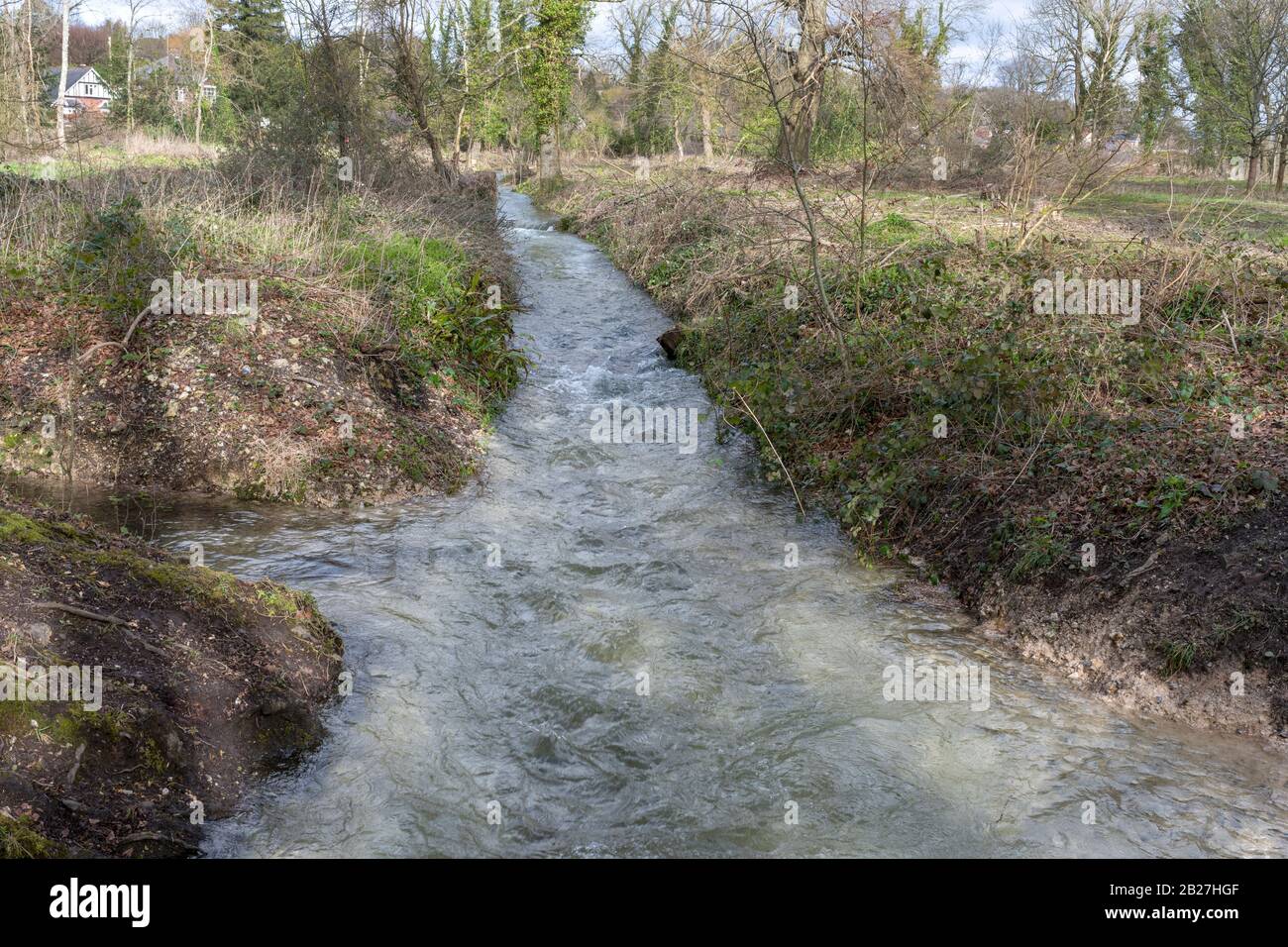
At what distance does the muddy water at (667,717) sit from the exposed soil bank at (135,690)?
29cm

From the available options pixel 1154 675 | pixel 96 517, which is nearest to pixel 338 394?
pixel 96 517

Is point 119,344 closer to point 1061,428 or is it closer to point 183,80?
point 1061,428

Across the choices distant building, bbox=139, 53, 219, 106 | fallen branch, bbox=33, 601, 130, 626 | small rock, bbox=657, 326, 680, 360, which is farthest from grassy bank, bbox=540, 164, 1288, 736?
distant building, bbox=139, 53, 219, 106

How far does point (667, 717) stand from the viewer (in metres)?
5.46

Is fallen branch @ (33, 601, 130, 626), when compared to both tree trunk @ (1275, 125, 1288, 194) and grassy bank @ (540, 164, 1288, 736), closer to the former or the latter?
→ grassy bank @ (540, 164, 1288, 736)

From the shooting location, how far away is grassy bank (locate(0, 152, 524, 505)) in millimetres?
8359

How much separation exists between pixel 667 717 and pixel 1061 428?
4.22m

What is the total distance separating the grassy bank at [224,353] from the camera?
8.36 meters

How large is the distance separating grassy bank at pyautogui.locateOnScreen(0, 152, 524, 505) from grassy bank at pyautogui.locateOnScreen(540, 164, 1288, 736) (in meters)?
3.62

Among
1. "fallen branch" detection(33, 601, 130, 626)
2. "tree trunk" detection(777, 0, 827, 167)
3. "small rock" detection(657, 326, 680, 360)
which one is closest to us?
"fallen branch" detection(33, 601, 130, 626)

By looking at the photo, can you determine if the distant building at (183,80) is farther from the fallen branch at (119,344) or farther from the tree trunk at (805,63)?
the tree trunk at (805,63)

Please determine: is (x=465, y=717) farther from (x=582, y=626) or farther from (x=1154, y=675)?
(x=1154, y=675)

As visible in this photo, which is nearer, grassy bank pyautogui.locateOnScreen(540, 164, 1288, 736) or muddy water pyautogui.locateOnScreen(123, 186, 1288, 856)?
muddy water pyautogui.locateOnScreen(123, 186, 1288, 856)
